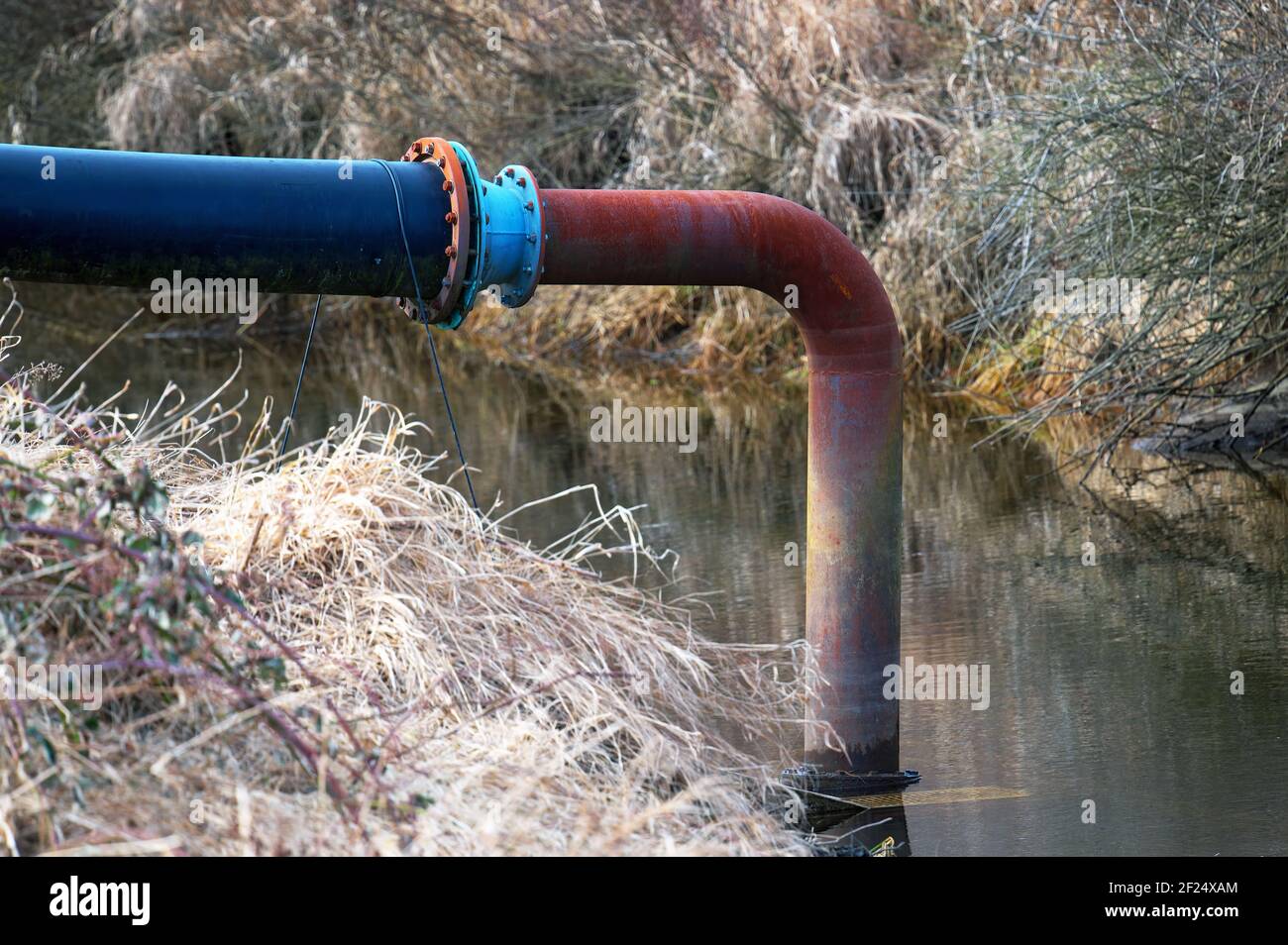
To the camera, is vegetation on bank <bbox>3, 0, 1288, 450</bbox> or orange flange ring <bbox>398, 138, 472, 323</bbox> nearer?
orange flange ring <bbox>398, 138, 472, 323</bbox>

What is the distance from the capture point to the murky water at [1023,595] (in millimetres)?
4535

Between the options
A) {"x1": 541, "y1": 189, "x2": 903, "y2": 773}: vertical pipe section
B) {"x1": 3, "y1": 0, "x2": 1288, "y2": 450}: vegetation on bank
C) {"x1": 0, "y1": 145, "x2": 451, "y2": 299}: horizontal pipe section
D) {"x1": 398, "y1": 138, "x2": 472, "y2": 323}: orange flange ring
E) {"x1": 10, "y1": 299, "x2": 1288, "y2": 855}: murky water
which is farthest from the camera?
{"x1": 3, "y1": 0, "x2": 1288, "y2": 450}: vegetation on bank

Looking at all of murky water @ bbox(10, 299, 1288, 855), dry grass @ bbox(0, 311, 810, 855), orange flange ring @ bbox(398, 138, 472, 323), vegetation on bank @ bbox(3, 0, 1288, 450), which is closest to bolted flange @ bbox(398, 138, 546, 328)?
orange flange ring @ bbox(398, 138, 472, 323)

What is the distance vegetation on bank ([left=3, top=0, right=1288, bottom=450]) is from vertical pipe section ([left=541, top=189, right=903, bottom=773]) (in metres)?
3.98

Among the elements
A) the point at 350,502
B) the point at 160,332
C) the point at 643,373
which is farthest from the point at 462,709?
the point at 160,332

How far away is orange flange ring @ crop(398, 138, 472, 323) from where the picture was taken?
4152mm

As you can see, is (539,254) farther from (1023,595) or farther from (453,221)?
(1023,595)

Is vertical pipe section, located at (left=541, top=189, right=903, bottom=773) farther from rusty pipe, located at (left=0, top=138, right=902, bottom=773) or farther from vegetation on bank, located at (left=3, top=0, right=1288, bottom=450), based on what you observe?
vegetation on bank, located at (left=3, top=0, right=1288, bottom=450)

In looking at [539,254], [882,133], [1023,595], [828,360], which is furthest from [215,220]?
[882,133]

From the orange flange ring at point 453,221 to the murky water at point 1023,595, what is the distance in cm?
180

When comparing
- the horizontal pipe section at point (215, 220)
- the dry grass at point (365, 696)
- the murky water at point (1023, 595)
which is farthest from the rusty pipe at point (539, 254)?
the murky water at point (1023, 595)

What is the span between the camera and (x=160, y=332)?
17578 millimetres

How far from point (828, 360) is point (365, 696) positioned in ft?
5.23
